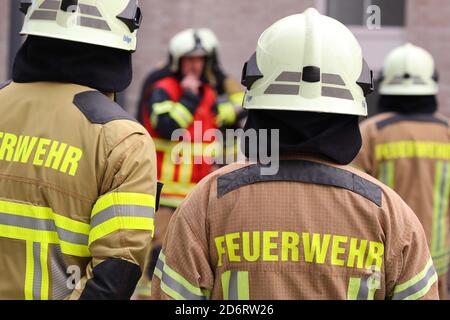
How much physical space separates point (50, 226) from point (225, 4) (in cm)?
757

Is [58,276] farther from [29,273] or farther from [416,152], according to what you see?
[416,152]

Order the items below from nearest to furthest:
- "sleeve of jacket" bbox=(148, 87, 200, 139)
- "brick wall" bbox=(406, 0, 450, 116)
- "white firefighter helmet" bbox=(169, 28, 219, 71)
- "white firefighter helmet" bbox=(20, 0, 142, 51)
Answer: "white firefighter helmet" bbox=(20, 0, 142, 51) → "sleeve of jacket" bbox=(148, 87, 200, 139) → "white firefighter helmet" bbox=(169, 28, 219, 71) → "brick wall" bbox=(406, 0, 450, 116)

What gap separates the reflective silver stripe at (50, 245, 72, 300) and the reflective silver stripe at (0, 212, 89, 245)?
5cm

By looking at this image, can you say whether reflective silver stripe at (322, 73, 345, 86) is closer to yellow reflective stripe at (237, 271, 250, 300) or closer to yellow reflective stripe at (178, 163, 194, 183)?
yellow reflective stripe at (237, 271, 250, 300)

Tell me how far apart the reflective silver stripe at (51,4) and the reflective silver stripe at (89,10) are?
0.25ft

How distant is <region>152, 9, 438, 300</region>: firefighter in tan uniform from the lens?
126 inches

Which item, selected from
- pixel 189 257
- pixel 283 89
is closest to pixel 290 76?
pixel 283 89

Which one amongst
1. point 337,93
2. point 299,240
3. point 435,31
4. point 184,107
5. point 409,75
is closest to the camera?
point 299,240

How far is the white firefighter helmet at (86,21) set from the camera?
141 inches

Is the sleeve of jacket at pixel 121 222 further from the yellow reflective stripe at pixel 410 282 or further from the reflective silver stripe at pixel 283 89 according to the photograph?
the yellow reflective stripe at pixel 410 282

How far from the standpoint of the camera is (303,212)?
3.21m

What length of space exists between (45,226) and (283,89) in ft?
2.93

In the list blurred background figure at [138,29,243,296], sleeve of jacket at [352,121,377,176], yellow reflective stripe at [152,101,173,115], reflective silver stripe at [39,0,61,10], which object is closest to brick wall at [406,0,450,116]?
blurred background figure at [138,29,243,296]
